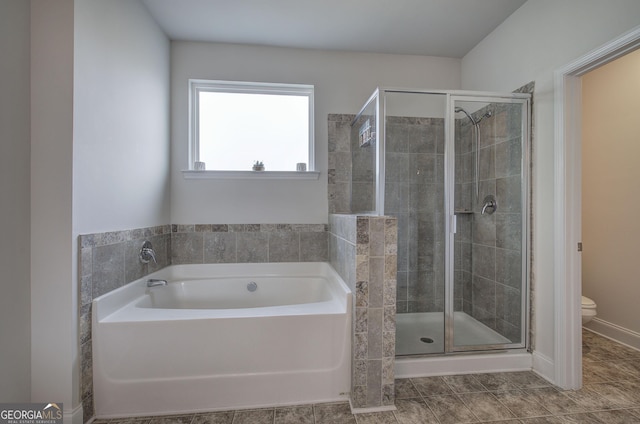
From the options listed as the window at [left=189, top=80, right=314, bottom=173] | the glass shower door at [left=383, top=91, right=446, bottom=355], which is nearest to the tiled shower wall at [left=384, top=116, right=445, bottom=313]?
the glass shower door at [left=383, top=91, right=446, bottom=355]

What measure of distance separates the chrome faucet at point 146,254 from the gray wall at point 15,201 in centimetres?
62

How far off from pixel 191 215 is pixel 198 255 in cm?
35

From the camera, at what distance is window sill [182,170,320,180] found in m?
2.39

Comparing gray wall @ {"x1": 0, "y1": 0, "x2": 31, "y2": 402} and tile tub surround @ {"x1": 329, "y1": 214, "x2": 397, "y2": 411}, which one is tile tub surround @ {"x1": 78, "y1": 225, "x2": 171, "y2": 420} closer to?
gray wall @ {"x1": 0, "y1": 0, "x2": 31, "y2": 402}

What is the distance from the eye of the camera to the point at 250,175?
7.97ft

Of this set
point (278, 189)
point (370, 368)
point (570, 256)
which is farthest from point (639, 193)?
point (278, 189)

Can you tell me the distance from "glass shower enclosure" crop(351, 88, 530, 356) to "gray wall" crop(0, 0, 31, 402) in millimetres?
1872

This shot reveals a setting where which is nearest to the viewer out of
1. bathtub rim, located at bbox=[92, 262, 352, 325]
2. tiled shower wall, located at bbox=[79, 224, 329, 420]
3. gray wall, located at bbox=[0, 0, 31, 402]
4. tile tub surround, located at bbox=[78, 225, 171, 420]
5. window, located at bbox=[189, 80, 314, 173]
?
gray wall, located at bbox=[0, 0, 31, 402]

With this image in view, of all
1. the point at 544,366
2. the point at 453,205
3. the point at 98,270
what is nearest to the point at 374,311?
the point at 453,205

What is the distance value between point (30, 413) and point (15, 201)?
0.98m

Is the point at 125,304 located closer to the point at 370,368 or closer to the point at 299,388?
the point at 299,388

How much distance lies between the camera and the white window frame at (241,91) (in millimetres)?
2410

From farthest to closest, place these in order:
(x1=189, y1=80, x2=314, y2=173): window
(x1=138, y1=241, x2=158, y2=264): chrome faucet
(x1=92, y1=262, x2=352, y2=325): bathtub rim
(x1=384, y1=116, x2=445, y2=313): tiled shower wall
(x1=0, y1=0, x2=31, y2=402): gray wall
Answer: (x1=189, y1=80, x2=314, y2=173): window
(x1=384, y1=116, x2=445, y2=313): tiled shower wall
(x1=138, y1=241, x2=158, y2=264): chrome faucet
(x1=92, y1=262, x2=352, y2=325): bathtub rim
(x1=0, y1=0, x2=31, y2=402): gray wall

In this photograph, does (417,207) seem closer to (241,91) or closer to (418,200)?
(418,200)
